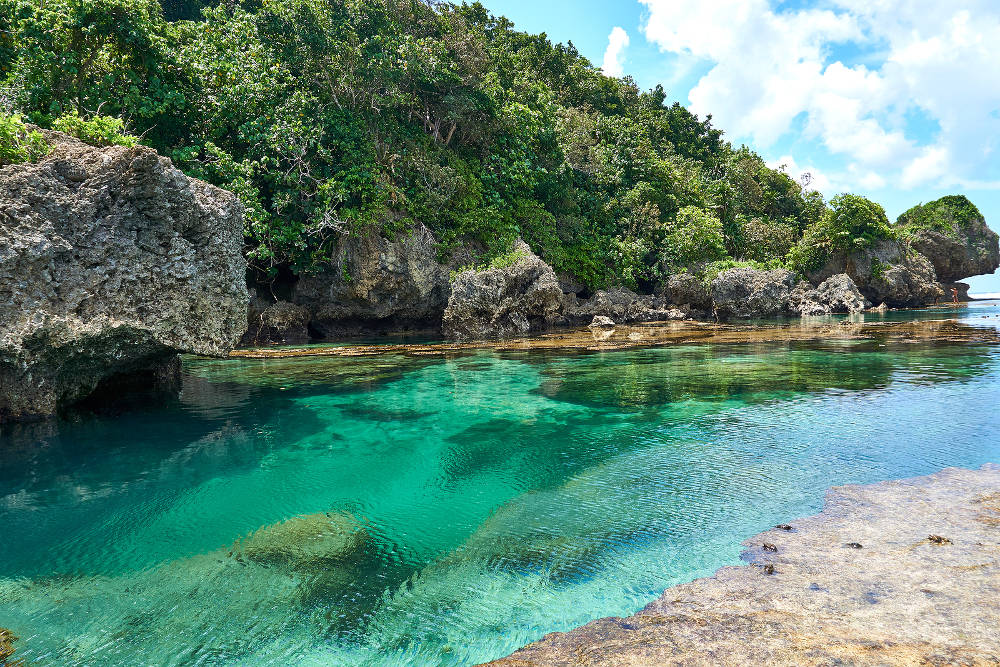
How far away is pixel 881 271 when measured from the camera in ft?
126

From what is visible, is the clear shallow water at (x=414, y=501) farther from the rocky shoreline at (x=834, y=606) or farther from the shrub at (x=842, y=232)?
the shrub at (x=842, y=232)

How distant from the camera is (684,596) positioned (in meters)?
3.71

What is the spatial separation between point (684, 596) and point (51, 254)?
1018cm

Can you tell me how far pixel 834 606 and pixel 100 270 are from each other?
1099 cm

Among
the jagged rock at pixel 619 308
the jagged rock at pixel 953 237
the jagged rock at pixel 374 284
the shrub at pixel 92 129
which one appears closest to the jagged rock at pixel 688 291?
the jagged rock at pixel 619 308

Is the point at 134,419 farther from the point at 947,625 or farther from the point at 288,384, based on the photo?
the point at 947,625

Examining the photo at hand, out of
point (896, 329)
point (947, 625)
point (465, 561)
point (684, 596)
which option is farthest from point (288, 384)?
point (896, 329)

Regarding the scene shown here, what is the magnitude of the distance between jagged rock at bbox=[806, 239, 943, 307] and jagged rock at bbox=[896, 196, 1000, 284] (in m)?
7.81

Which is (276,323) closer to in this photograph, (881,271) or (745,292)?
(745,292)

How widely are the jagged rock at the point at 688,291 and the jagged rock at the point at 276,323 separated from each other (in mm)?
21465

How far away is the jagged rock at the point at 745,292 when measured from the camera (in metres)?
32.4

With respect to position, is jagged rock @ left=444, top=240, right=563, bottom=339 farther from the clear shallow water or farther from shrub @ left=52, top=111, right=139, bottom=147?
shrub @ left=52, top=111, right=139, bottom=147

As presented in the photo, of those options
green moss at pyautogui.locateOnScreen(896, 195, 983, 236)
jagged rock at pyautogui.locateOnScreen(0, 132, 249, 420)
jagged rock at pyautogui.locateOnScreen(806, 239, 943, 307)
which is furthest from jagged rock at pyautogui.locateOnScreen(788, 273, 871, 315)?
jagged rock at pyautogui.locateOnScreen(0, 132, 249, 420)

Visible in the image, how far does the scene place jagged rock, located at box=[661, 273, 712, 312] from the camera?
3155 cm
